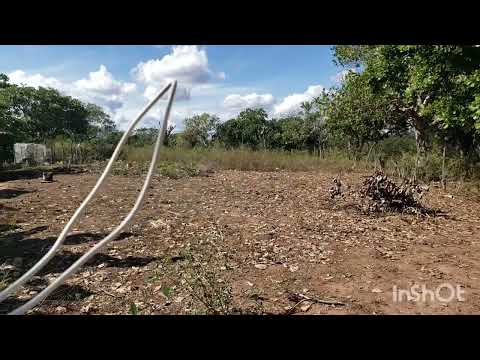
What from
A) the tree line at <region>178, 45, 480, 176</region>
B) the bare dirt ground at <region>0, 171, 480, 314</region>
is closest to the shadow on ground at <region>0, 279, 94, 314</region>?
the bare dirt ground at <region>0, 171, 480, 314</region>

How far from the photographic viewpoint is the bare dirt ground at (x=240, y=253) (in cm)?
232

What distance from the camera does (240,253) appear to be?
3236mm

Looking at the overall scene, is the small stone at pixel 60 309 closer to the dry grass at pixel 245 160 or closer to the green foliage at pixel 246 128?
the dry grass at pixel 245 160

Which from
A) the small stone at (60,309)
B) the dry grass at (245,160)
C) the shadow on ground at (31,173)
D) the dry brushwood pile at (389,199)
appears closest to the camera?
the small stone at (60,309)

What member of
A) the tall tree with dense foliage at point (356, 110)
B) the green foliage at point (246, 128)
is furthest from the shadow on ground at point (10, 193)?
the green foliage at point (246, 128)

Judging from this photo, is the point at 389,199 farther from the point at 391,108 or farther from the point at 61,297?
the point at 391,108

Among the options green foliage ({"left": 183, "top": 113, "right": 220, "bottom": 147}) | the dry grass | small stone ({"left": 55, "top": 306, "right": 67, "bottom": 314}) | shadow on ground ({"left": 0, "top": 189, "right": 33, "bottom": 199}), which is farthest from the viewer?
green foliage ({"left": 183, "top": 113, "right": 220, "bottom": 147})

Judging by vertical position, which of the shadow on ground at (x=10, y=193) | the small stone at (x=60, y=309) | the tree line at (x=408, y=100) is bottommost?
the small stone at (x=60, y=309)

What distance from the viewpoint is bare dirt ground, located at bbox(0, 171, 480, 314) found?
7.61ft

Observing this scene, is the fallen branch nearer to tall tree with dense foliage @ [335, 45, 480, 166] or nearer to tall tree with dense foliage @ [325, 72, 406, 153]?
tall tree with dense foliage @ [335, 45, 480, 166]
